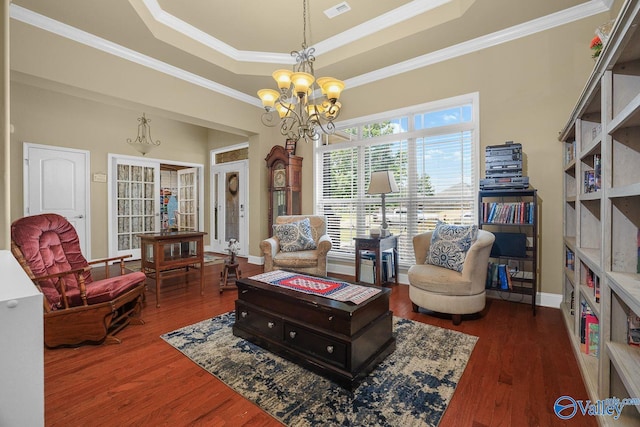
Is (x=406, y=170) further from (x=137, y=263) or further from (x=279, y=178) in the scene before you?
(x=137, y=263)

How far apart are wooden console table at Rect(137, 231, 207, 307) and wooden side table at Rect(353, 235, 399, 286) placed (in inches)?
77.1

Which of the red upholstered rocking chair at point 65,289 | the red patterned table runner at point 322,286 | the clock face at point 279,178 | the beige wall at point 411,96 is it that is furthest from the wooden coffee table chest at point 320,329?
the clock face at point 279,178

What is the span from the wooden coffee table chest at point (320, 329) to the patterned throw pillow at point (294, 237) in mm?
1560

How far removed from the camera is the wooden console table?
315 centimetres

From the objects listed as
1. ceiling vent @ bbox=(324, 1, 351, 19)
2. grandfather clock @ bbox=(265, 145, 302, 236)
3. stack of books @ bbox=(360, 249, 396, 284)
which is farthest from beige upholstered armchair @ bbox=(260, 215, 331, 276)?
ceiling vent @ bbox=(324, 1, 351, 19)

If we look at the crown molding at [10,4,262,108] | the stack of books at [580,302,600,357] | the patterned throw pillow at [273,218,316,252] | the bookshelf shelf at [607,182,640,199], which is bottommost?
the stack of books at [580,302,600,357]

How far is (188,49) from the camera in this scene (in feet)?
11.9

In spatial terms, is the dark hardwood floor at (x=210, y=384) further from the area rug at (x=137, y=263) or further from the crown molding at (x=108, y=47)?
the crown molding at (x=108, y=47)

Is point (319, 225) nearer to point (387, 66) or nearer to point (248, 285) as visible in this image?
point (248, 285)

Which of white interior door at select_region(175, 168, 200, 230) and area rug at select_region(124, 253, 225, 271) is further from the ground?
white interior door at select_region(175, 168, 200, 230)

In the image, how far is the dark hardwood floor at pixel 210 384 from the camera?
1521 millimetres

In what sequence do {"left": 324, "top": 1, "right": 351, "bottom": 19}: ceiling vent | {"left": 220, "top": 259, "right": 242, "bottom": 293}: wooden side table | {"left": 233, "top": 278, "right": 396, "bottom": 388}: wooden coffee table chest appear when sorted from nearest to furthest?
{"left": 233, "top": 278, "right": 396, "bottom": 388}: wooden coffee table chest
{"left": 324, "top": 1, "right": 351, "bottom": 19}: ceiling vent
{"left": 220, "top": 259, "right": 242, "bottom": 293}: wooden side table

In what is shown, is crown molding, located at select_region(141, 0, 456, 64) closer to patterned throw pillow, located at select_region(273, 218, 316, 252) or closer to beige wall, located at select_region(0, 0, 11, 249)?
patterned throw pillow, located at select_region(273, 218, 316, 252)

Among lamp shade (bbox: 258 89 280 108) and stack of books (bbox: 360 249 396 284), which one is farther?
stack of books (bbox: 360 249 396 284)
